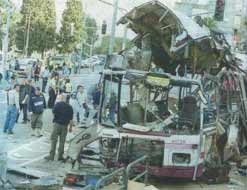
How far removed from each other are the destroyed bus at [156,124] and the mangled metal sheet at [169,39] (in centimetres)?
131

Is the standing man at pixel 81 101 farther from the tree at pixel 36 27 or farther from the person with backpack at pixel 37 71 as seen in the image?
the tree at pixel 36 27

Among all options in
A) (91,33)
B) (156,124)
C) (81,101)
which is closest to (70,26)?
(91,33)

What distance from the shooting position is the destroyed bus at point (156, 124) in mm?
11680

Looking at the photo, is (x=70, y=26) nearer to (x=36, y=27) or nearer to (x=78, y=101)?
(x=36, y=27)

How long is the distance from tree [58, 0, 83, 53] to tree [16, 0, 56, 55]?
5.61 ft

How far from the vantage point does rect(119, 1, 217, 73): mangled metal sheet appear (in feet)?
43.6

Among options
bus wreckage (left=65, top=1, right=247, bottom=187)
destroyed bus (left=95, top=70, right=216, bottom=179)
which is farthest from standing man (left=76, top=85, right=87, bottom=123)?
destroyed bus (left=95, top=70, right=216, bottom=179)

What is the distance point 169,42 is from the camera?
14.8 metres

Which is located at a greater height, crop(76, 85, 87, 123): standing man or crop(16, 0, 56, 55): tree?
crop(16, 0, 56, 55): tree

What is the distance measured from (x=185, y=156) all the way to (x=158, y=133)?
739 millimetres

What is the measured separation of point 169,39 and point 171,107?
84.2 inches

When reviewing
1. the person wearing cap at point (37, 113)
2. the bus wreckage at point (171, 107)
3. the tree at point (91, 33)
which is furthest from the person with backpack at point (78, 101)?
the tree at point (91, 33)

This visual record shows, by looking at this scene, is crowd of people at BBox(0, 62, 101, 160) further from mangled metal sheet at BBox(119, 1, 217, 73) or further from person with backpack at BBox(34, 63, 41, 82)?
person with backpack at BBox(34, 63, 41, 82)

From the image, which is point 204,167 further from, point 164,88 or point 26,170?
point 26,170
